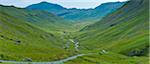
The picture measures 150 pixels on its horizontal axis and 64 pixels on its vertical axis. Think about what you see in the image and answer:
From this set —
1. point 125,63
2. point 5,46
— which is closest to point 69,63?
point 125,63

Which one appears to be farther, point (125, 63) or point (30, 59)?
point (125, 63)

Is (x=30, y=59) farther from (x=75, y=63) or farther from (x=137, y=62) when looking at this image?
(x=137, y=62)

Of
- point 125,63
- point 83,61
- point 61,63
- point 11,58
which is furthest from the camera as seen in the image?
point 125,63

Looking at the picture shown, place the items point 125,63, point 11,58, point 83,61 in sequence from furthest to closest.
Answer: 1. point 125,63
2. point 83,61
3. point 11,58

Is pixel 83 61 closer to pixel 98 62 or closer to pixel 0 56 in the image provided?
pixel 98 62

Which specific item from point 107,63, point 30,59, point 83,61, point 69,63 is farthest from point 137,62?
point 30,59

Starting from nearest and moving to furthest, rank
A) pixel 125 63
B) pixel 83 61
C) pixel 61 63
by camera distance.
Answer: pixel 61 63
pixel 83 61
pixel 125 63

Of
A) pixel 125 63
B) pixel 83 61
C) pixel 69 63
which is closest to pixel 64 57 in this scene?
pixel 83 61

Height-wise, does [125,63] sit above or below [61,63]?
below

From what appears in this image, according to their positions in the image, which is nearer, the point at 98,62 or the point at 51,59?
the point at 51,59
